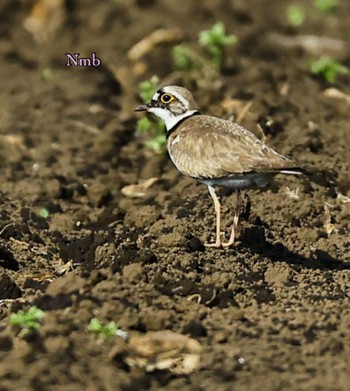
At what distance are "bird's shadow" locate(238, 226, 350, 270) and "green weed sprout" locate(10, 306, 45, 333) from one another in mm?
2157

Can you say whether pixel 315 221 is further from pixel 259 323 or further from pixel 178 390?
pixel 178 390

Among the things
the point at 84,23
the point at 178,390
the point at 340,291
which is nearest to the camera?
the point at 178,390

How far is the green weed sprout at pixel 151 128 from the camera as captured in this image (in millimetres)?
10797

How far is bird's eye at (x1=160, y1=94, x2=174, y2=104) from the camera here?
8969mm

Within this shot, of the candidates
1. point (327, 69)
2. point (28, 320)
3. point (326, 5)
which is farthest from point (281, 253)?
point (326, 5)

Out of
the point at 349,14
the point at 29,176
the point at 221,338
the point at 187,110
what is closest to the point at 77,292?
the point at 221,338

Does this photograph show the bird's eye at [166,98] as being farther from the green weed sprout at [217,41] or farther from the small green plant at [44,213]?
the green weed sprout at [217,41]

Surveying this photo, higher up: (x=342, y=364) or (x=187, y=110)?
(x=187, y=110)

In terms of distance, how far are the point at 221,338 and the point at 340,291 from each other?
1338 mm

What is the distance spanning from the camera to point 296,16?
1472cm

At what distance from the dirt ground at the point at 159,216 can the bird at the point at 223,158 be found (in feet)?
1.85

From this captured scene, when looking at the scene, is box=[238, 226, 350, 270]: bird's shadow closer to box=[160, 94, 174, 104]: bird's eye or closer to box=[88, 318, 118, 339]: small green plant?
box=[160, 94, 174, 104]: bird's eye

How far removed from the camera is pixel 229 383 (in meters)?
6.36

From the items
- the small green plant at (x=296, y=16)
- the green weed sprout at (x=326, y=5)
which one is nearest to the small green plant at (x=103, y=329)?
the small green plant at (x=296, y=16)
